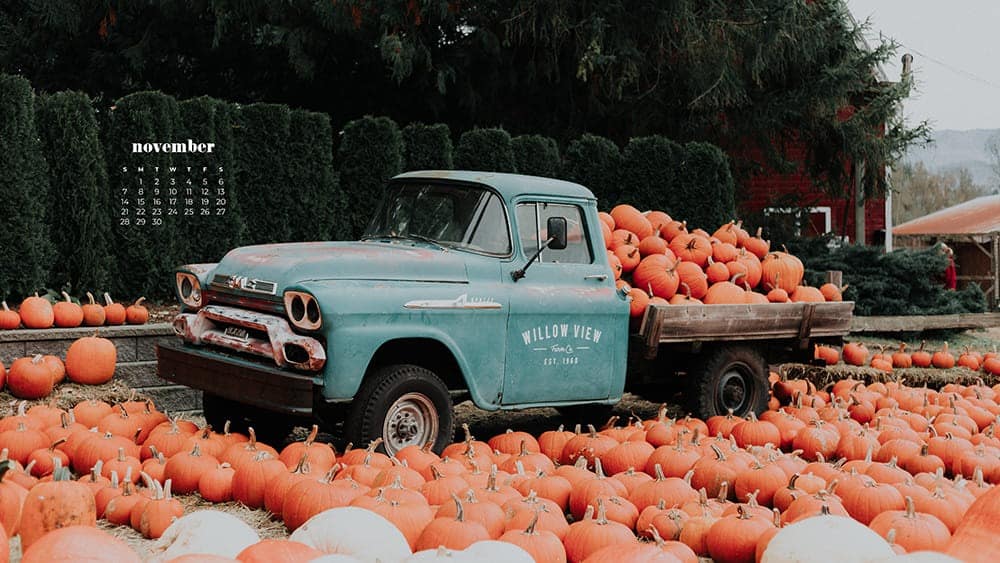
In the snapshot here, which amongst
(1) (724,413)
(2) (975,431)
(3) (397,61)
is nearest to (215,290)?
(1) (724,413)

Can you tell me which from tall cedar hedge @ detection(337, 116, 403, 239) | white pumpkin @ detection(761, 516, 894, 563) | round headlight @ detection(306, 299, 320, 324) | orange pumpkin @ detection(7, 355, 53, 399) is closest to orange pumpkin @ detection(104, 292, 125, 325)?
orange pumpkin @ detection(7, 355, 53, 399)

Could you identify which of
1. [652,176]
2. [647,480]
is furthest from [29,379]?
[652,176]

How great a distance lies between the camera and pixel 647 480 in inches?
196

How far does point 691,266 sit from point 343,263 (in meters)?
3.28

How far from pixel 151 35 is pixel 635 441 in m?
10.3

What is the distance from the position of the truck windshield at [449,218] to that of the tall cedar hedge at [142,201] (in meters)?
3.86

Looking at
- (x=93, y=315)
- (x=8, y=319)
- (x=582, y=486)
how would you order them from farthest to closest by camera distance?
(x=93, y=315)
(x=8, y=319)
(x=582, y=486)

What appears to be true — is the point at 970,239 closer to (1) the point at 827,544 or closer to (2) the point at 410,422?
(2) the point at 410,422

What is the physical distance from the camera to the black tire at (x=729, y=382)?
7734 mm

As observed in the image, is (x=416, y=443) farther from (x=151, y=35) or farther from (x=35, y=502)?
(x=151, y=35)

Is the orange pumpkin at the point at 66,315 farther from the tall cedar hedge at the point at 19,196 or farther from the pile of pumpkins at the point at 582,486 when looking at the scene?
the pile of pumpkins at the point at 582,486

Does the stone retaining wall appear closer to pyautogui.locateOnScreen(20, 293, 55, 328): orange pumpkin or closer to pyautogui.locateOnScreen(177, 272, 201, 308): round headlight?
pyautogui.locateOnScreen(20, 293, 55, 328): orange pumpkin

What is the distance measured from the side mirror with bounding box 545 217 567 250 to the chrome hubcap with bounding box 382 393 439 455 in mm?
1264

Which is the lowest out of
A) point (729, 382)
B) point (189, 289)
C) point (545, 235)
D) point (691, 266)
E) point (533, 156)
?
point (729, 382)
